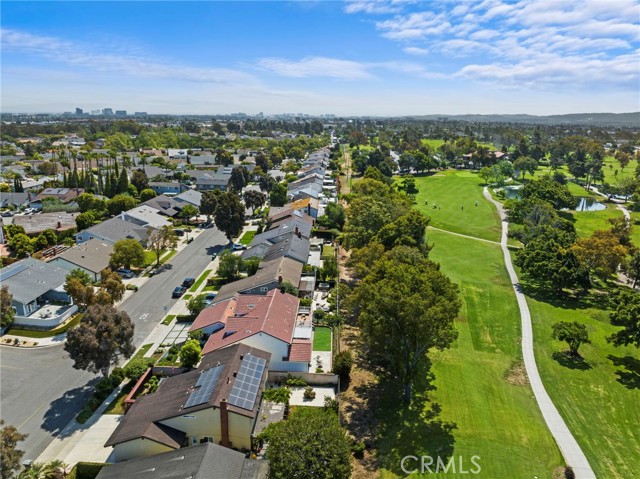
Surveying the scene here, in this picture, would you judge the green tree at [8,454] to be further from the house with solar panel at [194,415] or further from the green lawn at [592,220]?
the green lawn at [592,220]

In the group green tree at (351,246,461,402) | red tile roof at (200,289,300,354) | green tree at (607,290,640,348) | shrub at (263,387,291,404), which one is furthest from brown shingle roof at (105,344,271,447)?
green tree at (607,290,640,348)

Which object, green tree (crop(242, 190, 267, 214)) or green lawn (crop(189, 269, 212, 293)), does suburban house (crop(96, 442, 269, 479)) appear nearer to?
green lawn (crop(189, 269, 212, 293))

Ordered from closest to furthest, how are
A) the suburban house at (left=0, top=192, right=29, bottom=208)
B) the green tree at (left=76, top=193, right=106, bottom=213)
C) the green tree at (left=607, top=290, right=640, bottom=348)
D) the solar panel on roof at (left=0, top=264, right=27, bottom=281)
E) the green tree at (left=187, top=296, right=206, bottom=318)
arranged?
the green tree at (left=607, top=290, right=640, bottom=348), the green tree at (left=187, top=296, right=206, bottom=318), the solar panel on roof at (left=0, top=264, right=27, bottom=281), the green tree at (left=76, top=193, right=106, bottom=213), the suburban house at (left=0, top=192, right=29, bottom=208)

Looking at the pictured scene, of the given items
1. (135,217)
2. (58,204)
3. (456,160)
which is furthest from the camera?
(456,160)

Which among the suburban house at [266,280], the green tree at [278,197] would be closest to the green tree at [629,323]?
the suburban house at [266,280]

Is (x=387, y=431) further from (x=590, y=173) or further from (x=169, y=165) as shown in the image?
(x=590, y=173)

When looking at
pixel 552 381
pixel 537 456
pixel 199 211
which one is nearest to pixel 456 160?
pixel 199 211

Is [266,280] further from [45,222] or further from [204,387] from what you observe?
[45,222]
